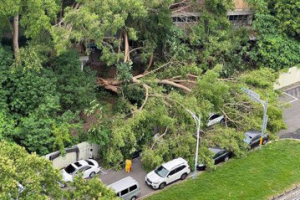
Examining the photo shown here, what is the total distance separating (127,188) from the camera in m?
31.6

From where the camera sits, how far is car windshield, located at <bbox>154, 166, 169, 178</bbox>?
3352cm

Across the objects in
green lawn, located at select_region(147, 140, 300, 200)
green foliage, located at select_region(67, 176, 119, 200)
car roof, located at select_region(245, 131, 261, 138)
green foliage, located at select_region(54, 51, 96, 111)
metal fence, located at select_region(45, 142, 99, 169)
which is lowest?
green lawn, located at select_region(147, 140, 300, 200)

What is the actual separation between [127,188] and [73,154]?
5844 millimetres

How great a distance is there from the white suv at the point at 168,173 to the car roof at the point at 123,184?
1.59 metres

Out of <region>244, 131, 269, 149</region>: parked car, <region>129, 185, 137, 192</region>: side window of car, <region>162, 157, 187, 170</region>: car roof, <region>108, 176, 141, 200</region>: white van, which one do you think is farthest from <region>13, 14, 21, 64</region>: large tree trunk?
<region>244, 131, 269, 149</region>: parked car

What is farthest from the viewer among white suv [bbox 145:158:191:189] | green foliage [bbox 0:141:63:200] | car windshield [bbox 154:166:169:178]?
car windshield [bbox 154:166:169:178]

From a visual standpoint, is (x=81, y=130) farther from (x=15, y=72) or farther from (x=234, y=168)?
(x=234, y=168)

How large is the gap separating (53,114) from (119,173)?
656 centimetres

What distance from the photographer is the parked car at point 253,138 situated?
3759 centimetres

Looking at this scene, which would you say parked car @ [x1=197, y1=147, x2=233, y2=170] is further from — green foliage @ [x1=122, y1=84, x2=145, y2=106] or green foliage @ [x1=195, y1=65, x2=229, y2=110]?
green foliage @ [x1=122, y1=84, x2=145, y2=106]

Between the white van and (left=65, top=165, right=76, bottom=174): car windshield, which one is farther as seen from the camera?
(left=65, top=165, right=76, bottom=174): car windshield

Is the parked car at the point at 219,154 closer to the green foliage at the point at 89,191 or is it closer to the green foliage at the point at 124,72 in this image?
the green foliage at the point at 124,72

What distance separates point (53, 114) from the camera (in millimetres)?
35031

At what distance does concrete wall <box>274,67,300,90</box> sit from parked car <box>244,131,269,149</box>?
9.53 m
